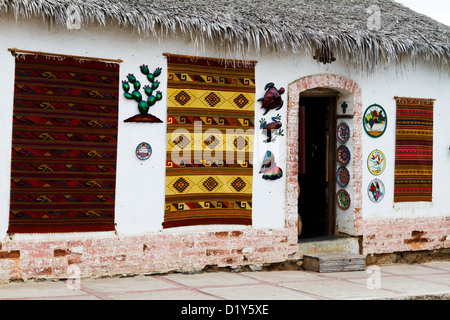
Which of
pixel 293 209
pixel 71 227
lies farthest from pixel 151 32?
pixel 293 209

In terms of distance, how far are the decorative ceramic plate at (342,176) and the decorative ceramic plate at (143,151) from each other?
10.4 feet

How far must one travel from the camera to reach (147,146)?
292 inches

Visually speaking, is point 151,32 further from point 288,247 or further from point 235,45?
point 288,247

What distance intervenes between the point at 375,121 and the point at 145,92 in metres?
3.70

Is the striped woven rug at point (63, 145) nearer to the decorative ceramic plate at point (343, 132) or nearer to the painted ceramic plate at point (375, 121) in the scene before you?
the decorative ceramic plate at point (343, 132)

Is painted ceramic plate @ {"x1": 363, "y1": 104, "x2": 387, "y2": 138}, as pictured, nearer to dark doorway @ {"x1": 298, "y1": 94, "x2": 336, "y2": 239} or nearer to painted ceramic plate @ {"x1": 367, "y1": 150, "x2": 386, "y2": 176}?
painted ceramic plate @ {"x1": 367, "y1": 150, "x2": 386, "y2": 176}

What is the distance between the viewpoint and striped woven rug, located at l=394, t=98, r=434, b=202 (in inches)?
368

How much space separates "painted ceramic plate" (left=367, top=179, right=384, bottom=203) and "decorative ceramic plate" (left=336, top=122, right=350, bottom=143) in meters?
0.77

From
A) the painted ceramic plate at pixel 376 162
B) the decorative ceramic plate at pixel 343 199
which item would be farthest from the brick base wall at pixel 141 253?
the painted ceramic plate at pixel 376 162

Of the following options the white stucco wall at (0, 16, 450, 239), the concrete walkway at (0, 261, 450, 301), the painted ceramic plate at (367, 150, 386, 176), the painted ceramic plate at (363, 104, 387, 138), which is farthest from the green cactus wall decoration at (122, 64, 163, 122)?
the painted ceramic plate at (367, 150, 386, 176)

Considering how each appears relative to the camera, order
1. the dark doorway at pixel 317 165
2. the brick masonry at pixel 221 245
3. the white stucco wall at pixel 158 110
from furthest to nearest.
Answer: the dark doorway at pixel 317 165
the brick masonry at pixel 221 245
the white stucco wall at pixel 158 110

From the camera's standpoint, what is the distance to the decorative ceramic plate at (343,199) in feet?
29.7

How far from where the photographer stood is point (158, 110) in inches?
295

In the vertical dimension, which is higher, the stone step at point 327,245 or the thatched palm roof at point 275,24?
the thatched palm roof at point 275,24
